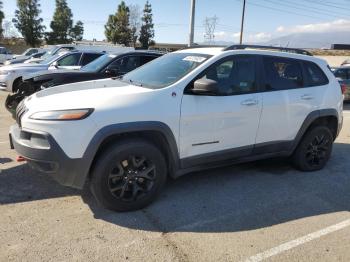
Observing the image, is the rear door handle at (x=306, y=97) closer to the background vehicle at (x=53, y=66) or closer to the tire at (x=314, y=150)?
the tire at (x=314, y=150)

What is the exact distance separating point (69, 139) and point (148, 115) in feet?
2.77

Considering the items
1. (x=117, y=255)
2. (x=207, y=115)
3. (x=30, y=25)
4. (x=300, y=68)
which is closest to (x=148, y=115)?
(x=207, y=115)

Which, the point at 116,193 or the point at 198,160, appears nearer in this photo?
the point at 116,193

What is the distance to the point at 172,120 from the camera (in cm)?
417

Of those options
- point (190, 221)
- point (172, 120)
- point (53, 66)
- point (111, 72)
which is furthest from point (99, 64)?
point (190, 221)

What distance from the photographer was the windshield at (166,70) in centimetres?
448

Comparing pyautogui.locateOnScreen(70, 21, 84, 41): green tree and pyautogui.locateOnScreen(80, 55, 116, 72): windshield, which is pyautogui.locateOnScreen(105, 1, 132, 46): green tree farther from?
pyautogui.locateOnScreen(80, 55, 116, 72): windshield

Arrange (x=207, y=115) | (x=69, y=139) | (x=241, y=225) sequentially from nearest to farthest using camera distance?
(x=69, y=139)
(x=241, y=225)
(x=207, y=115)

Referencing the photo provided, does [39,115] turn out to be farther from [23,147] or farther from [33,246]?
[33,246]

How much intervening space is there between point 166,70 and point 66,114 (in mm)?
1524

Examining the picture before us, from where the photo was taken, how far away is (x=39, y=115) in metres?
3.82

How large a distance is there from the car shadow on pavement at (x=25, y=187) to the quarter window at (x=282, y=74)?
286 cm

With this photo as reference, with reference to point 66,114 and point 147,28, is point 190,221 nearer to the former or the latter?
point 66,114

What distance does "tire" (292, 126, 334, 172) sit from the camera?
18.6 ft
